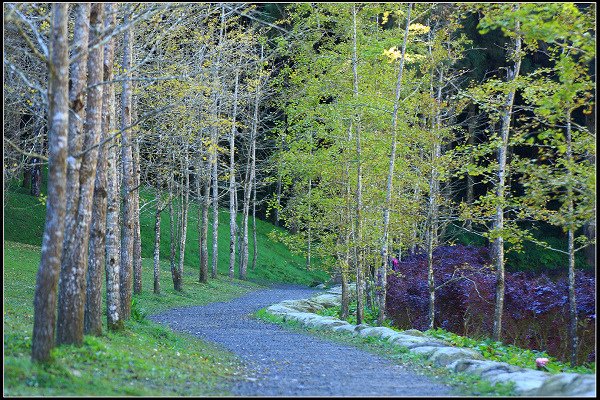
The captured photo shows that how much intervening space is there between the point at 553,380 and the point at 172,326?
438 inches

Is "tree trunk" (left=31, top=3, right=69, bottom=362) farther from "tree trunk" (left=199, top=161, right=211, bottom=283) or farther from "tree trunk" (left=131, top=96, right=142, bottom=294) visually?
"tree trunk" (left=199, top=161, right=211, bottom=283)

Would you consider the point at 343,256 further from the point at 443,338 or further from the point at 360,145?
the point at 443,338

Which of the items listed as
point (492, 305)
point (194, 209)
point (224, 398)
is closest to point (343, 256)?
point (492, 305)

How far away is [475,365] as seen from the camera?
10.7 metres

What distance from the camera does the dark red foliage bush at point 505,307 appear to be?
55.8ft

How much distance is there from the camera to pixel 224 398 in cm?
785

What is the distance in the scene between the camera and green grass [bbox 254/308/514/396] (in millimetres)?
9004

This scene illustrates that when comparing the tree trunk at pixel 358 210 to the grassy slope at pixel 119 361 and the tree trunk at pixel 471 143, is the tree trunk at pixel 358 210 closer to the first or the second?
the tree trunk at pixel 471 143

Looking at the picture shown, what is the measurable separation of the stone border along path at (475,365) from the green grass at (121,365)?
3511 mm

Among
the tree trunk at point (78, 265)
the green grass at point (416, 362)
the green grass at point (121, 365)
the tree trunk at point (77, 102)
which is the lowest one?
the green grass at point (416, 362)

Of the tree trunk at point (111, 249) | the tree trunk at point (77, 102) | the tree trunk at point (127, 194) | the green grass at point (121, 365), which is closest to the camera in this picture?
the green grass at point (121, 365)

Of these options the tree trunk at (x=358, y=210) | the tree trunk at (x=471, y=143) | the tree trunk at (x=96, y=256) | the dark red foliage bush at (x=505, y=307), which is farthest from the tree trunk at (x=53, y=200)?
the tree trunk at (x=471, y=143)

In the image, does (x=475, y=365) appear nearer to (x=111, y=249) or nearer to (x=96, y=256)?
(x=96, y=256)

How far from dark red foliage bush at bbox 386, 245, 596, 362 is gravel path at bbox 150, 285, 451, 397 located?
4956 mm
